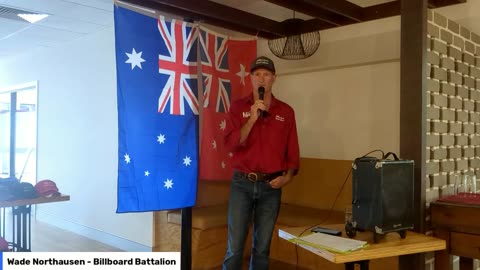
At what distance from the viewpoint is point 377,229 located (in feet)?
5.83

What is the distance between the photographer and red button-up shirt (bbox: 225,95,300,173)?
2.38m

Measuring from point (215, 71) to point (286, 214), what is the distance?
4.40 feet

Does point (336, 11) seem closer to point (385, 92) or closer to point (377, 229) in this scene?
point (385, 92)

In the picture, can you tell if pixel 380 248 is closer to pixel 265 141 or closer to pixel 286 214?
pixel 265 141

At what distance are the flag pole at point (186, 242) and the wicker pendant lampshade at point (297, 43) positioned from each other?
164cm

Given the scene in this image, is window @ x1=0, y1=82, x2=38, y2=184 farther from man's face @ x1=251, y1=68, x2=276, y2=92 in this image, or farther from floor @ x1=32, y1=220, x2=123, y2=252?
man's face @ x1=251, y1=68, x2=276, y2=92

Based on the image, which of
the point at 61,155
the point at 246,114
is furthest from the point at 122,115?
the point at 61,155

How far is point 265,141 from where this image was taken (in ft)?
7.89

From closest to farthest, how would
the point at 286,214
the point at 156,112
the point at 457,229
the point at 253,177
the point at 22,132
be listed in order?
the point at 457,229
the point at 253,177
the point at 156,112
the point at 286,214
the point at 22,132

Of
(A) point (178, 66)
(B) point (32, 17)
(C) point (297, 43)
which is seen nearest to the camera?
(A) point (178, 66)

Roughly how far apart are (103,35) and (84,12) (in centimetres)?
52

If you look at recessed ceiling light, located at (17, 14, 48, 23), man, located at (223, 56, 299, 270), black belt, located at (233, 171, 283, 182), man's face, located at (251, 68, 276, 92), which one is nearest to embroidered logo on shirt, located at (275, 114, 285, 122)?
man, located at (223, 56, 299, 270)

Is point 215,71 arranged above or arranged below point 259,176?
above

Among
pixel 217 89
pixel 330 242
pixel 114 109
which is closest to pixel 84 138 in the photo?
pixel 114 109
